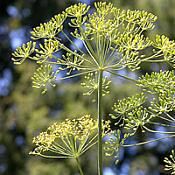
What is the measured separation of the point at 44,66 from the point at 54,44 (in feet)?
0.23

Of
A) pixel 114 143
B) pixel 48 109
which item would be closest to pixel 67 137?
pixel 114 143

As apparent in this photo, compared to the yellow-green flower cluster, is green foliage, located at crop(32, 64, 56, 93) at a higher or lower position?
lower

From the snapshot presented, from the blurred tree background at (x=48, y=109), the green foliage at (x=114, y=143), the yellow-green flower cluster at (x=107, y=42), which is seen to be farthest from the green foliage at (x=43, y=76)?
the blurred tree background at (x=48, y=109)

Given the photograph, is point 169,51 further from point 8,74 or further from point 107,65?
point 8,74

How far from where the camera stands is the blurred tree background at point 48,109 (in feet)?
23.6

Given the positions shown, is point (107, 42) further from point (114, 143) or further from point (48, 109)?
point (48, 109)

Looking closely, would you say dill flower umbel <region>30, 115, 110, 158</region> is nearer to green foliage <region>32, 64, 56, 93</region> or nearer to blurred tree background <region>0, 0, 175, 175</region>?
green foliage <region>32, 64, 56, 93</region>

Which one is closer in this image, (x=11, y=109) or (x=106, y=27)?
(x=106, y=27)

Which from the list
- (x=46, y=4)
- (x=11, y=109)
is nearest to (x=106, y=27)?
(x=11, y=109)

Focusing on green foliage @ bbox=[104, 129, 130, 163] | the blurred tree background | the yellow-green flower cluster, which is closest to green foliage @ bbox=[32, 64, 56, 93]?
the yellow-green flower cluster

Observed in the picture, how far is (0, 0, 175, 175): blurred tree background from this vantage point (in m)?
7.18

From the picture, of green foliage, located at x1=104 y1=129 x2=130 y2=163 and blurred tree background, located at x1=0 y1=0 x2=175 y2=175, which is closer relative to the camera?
green foliage, located at x1=104 y1=129 x2=130 y2=163

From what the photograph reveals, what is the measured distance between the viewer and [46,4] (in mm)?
9055

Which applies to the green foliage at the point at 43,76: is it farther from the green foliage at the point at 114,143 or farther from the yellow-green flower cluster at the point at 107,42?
the green foliage at the point at 114,143
